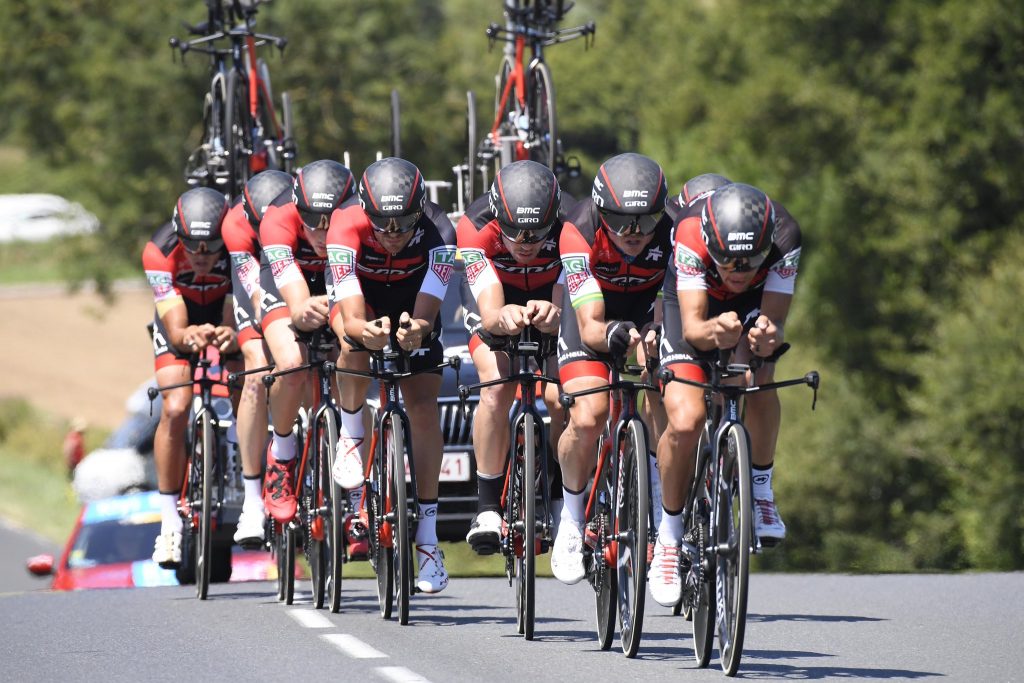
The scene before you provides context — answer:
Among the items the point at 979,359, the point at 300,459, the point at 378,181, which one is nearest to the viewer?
the point at 378,181

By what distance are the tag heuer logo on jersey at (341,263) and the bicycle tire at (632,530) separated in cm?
201

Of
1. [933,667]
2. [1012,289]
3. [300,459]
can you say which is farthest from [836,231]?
[933,667]

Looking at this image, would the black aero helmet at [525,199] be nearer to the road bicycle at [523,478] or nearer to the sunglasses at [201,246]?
the road bicycle at [523,478]

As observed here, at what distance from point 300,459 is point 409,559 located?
1.89 meters

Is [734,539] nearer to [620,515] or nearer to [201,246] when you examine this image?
[620,515]

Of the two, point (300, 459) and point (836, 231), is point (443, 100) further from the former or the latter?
point (300, 459)

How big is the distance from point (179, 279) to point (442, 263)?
318cm

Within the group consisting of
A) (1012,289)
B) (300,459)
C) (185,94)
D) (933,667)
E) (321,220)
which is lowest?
(933,667)

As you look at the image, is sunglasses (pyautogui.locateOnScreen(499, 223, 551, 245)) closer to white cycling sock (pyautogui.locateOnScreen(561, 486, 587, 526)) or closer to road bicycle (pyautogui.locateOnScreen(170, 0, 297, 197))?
white cycling sock (pyautogui.locateOnScreen(561, 486, 587, 526))

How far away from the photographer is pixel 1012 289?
33875 millimetres

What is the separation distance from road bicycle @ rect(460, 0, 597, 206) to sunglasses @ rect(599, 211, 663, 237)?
7958 mm

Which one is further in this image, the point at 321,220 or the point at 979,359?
the point at 979,359

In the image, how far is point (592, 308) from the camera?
949 cm

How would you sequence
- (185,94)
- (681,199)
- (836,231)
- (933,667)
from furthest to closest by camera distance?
(185,94) < (836,231) < (681,199) < (933,667)
